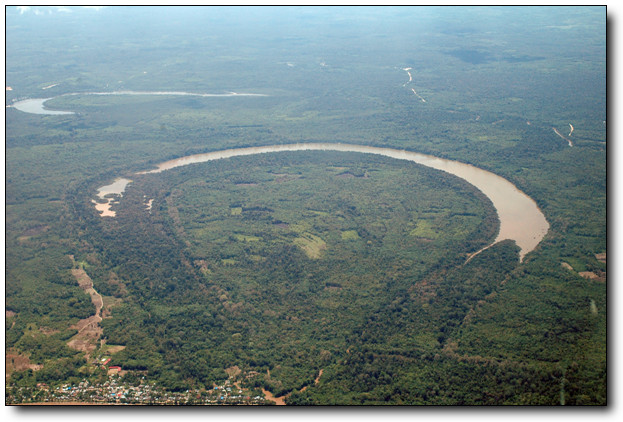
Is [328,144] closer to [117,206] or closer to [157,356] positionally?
[117,206]

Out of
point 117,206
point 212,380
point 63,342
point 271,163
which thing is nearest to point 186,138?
point 271,163

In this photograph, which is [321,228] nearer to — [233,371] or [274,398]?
[233,371]

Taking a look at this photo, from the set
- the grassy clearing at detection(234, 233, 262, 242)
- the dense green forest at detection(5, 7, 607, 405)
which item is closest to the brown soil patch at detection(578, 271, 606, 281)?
the dense green forest at detection(5, 7, 607, 405)

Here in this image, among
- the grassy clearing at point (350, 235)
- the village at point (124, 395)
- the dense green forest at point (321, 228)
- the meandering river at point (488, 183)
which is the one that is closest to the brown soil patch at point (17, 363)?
the dense green forest at point (321, 228)

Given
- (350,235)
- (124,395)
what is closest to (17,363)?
(124,395)

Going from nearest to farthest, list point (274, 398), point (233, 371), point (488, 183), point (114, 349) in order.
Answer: point (274, 398) < point (233, 371) < point (114, 349) < point (488, 183)

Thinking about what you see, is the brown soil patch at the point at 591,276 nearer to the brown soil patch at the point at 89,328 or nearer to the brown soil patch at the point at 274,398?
the brown soil patch at the point at 274,398

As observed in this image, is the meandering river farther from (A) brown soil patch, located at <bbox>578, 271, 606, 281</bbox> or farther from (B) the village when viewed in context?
(B) the village
